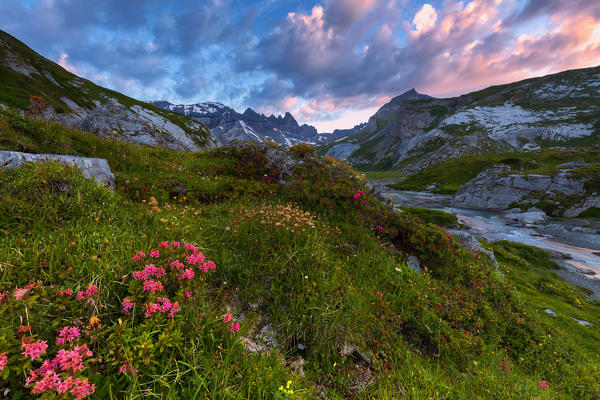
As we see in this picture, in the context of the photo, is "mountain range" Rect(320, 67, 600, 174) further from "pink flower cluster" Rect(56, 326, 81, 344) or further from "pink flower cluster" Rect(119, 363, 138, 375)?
"pink flower cluster" Rect(56, 326, 81, 344)

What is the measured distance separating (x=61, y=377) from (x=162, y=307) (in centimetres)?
82

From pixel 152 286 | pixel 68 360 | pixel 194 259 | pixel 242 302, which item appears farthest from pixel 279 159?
pixel 68 360

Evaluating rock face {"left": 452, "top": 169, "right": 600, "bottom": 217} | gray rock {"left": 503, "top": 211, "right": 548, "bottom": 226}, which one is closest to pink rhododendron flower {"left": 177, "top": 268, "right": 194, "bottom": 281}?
gray rock {"left": 503, "top": 211, "right": 548, "bottom": 226}

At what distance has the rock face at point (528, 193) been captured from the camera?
38.4 metres

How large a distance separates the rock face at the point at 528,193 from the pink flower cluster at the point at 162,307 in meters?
47.7

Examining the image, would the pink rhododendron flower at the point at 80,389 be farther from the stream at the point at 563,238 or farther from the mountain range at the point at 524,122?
the mountain range at the point at 524,122

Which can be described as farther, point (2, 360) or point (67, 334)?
point (67, 334)

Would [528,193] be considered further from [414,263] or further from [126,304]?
[126,304]

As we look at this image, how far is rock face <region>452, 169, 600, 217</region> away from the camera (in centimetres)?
3838

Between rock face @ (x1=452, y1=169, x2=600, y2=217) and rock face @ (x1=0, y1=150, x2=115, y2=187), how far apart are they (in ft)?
160

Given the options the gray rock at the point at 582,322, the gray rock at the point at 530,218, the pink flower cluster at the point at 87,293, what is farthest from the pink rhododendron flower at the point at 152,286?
the gray rock at the point at 530,218

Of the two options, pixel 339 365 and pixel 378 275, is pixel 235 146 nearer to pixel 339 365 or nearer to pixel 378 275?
pixel 378 275

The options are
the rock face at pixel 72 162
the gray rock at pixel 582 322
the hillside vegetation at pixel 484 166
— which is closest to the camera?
the rock face at pixel 72 162

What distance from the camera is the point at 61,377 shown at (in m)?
1.73
